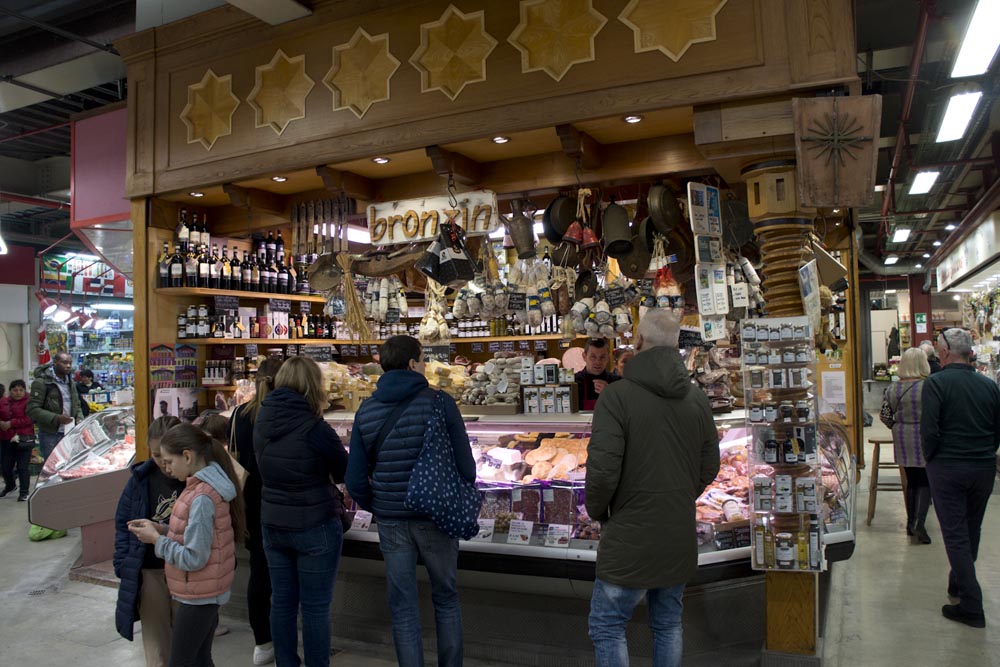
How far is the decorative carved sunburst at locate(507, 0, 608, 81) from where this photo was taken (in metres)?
3.84

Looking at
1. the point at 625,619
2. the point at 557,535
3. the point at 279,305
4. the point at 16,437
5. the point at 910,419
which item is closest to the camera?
the point at 625,619

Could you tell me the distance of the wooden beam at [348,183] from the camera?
477cm

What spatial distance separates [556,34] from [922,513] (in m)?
5.61

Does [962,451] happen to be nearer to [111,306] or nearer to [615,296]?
[615,296]

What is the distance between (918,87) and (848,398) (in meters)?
3.64

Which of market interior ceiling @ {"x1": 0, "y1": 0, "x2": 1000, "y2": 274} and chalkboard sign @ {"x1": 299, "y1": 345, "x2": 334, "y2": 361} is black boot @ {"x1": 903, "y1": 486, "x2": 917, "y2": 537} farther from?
chalkboard sign @ {"x1": 299, "y1": 345, "x2": 334, "y2": 361}

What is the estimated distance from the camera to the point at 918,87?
7984 millimetres

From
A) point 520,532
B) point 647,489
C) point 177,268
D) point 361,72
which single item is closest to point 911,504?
point 520,532

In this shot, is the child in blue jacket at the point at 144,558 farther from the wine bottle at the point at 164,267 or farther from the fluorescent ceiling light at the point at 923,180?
the fluorescent ceiling light at the point at 923,180

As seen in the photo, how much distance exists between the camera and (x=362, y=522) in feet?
14.1

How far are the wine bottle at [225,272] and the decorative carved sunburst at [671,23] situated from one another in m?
4.31

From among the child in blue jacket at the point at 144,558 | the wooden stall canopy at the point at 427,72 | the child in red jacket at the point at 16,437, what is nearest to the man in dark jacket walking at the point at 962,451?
the wooden stall canopy at the point at 427,72

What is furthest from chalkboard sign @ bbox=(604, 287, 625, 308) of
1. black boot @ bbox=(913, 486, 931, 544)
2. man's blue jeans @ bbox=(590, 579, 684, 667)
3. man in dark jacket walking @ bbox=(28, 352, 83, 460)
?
man in dark jacket walking @ bbox=(28, 352, 83, 460)

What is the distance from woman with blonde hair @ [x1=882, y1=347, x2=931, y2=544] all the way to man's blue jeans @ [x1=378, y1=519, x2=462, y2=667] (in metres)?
4.78
